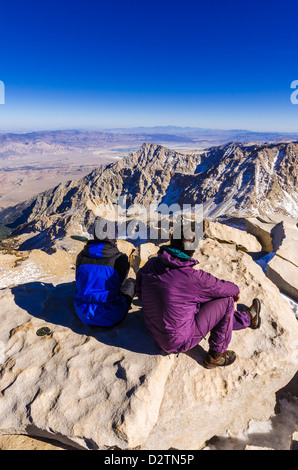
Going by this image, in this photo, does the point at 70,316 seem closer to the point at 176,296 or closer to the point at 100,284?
the point at 100,284

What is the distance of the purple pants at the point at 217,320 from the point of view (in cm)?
559

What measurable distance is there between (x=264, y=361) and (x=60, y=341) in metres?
5.64

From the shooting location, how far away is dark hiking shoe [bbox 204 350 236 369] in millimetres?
5832

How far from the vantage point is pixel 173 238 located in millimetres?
5410

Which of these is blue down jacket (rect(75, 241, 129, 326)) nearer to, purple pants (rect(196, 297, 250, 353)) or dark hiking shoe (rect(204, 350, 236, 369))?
purple pants (rect(196, 297, 250, 353))

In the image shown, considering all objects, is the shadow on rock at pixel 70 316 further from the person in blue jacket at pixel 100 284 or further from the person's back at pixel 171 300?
the person's back at pixel 171 300

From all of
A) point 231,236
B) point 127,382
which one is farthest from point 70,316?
point 231,236

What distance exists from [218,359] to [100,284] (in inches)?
141

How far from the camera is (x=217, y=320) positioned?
5.73 metres

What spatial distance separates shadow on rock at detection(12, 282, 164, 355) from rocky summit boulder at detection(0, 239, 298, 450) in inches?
1.3

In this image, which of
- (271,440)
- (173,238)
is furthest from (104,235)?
(271,440)

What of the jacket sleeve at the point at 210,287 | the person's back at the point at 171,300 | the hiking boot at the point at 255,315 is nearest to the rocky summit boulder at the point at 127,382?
the hiking boot at the point at 255,315

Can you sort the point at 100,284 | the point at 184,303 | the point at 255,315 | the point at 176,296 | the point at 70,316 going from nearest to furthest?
1. the point at 176,296
2. the point at 184,303
3. the point at 100,284
4. the point at 255,315
5. the point at 70,316

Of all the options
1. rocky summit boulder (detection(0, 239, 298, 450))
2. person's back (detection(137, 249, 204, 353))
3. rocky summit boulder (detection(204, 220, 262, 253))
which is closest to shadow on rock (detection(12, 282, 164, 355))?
rocky summit boulder (detection(0, 239, 298, 450))
